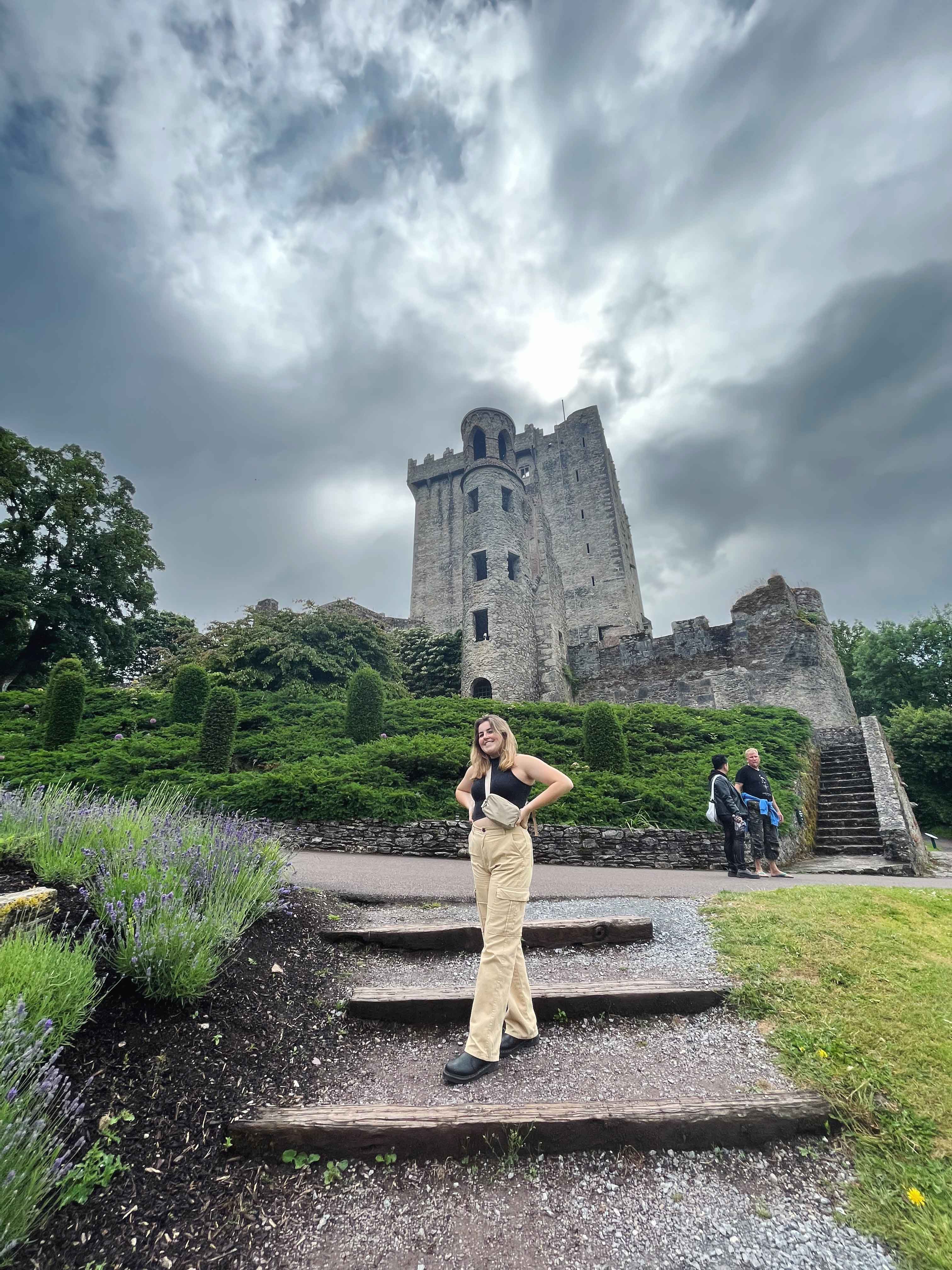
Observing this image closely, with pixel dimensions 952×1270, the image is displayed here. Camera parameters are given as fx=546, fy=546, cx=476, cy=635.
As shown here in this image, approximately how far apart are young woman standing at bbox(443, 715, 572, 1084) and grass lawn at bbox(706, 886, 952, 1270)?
1274 millimetres

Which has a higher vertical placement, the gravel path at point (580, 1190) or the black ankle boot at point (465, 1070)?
the black ankle boot at point (465, 1070)

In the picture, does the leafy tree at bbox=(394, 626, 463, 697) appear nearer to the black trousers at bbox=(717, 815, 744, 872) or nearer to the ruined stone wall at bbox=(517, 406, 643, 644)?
Answer: the ruined stone wall at bbox=(517, 406, 643, 644)

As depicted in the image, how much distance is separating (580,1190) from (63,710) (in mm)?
12997

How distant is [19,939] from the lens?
229 cm

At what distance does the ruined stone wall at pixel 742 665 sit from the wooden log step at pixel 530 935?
599 inches

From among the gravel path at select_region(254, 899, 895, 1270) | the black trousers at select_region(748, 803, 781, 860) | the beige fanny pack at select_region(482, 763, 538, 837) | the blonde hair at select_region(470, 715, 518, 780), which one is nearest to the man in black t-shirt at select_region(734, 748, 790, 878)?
the black trousers at select_region(748, 803, 781, 860)

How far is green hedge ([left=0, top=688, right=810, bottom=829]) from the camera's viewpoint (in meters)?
8.54

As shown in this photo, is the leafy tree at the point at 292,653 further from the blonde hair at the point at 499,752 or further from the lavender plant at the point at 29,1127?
the lavender plant at the point at 29,1127

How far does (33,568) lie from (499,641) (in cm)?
1795

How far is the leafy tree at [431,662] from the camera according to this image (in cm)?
2227

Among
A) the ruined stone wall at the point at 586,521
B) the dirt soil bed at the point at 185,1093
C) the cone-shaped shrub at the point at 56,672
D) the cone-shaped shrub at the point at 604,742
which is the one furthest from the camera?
the ruined stone wall at the point at 586,521

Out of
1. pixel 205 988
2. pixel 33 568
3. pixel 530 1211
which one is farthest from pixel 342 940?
pixel 33 568

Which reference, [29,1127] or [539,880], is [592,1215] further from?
[539,880]

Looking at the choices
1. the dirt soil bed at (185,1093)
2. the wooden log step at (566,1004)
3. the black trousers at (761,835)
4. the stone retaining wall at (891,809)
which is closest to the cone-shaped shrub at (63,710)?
the dirt soil bed at (185,1093)
